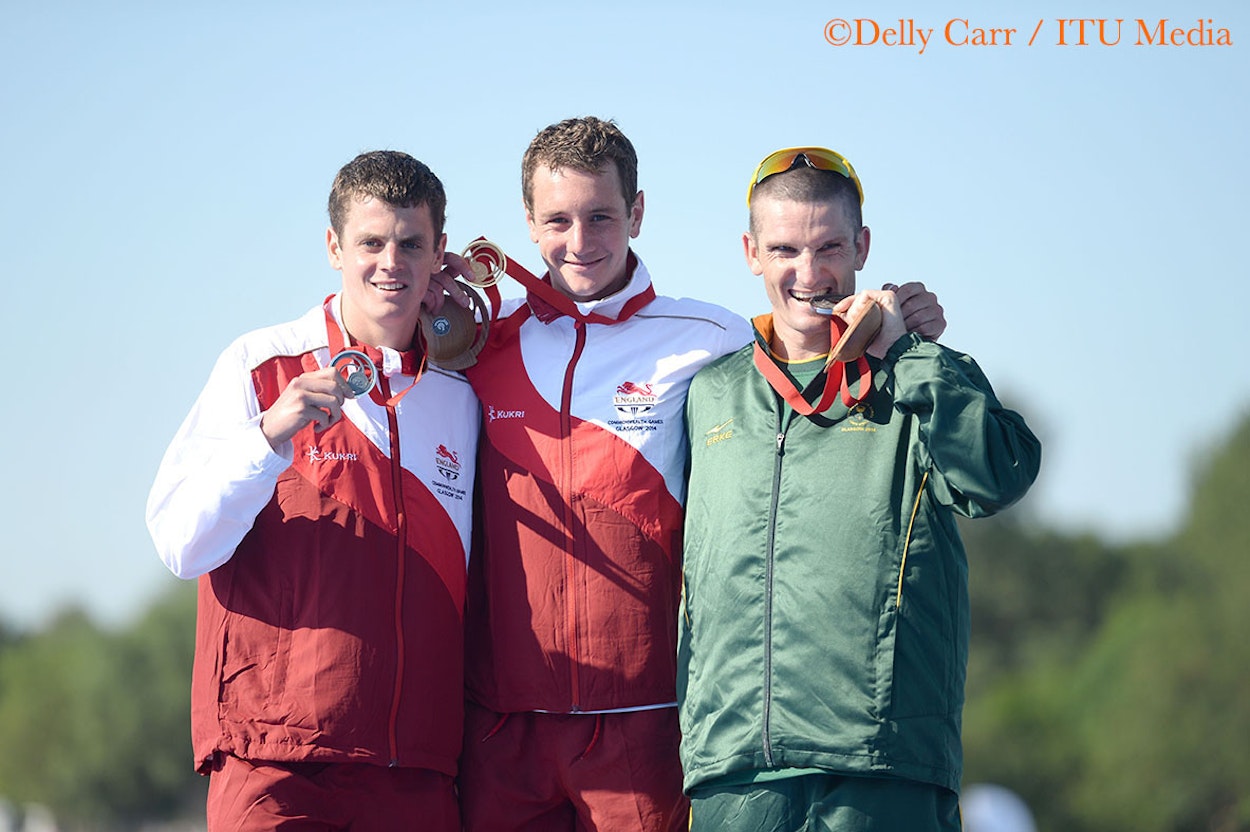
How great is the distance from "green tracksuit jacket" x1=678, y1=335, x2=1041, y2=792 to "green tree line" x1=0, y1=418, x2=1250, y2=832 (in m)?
43.8

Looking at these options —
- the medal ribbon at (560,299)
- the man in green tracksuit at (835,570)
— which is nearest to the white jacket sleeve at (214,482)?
the medal ribbon at (560,299)

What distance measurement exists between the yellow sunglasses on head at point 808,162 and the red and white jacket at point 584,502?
0.75 metres

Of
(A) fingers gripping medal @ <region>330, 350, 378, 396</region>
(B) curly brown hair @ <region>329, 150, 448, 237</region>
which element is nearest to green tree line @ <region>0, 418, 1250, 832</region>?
(B) curly brown hair @ <region>329, 150, 448, 237</region>

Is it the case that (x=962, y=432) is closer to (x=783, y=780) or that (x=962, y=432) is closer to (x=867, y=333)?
(x=867, y=333)

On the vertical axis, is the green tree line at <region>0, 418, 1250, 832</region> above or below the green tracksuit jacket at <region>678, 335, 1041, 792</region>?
below

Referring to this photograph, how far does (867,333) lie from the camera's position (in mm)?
5387

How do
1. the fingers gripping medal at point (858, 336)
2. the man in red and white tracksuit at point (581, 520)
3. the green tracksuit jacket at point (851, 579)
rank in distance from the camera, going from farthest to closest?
the man in red and white tracksuit at point (581, 520) < the fingers gripping medal at point (858, 336) < the green tracksuit jacket at point (851, 579)

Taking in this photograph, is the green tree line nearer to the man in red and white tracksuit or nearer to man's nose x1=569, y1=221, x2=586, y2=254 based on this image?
the man in red and white tracksuit

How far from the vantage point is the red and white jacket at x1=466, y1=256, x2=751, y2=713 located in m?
5.81

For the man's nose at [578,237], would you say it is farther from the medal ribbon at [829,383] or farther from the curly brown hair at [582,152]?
the medal ribbon at [829,383]

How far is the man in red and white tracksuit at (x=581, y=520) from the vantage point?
19.0 ft

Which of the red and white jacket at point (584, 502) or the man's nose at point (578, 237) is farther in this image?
the man's nose at point (578, 237)

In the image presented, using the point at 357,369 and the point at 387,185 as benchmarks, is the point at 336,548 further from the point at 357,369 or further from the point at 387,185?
the point at 387,185

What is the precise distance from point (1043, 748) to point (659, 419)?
163 ft
